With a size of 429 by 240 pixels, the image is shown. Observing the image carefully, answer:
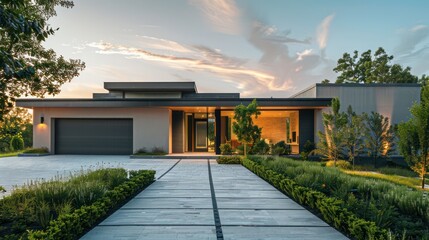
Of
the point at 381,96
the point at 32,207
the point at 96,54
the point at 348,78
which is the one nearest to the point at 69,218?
the point at 32,207

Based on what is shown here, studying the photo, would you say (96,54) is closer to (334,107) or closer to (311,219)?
(334,107)

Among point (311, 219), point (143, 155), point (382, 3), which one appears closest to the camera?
point (311, 219)

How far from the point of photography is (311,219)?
5969 mm

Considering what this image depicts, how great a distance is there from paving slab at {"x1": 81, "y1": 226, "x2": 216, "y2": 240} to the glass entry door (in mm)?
18727

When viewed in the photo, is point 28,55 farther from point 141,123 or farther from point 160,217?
point 160,217

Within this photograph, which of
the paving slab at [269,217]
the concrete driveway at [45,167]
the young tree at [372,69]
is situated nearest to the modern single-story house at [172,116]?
the concrete driveway at [45,167]

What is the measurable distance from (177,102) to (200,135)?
5.25 metres

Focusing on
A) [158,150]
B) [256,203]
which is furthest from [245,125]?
[256,203]

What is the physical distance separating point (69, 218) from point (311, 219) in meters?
4.77

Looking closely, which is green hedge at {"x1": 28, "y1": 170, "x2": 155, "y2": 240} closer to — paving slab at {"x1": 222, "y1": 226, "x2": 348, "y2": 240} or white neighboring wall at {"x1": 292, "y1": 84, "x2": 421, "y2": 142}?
paving slab at {"x1": 222, "y1": 226, "x2": 348, "y2": 240}

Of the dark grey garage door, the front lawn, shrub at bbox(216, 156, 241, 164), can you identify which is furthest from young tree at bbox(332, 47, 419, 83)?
the front lawn

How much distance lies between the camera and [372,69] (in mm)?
39000

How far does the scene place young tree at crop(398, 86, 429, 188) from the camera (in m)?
11.0

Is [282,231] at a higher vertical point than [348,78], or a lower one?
lower
